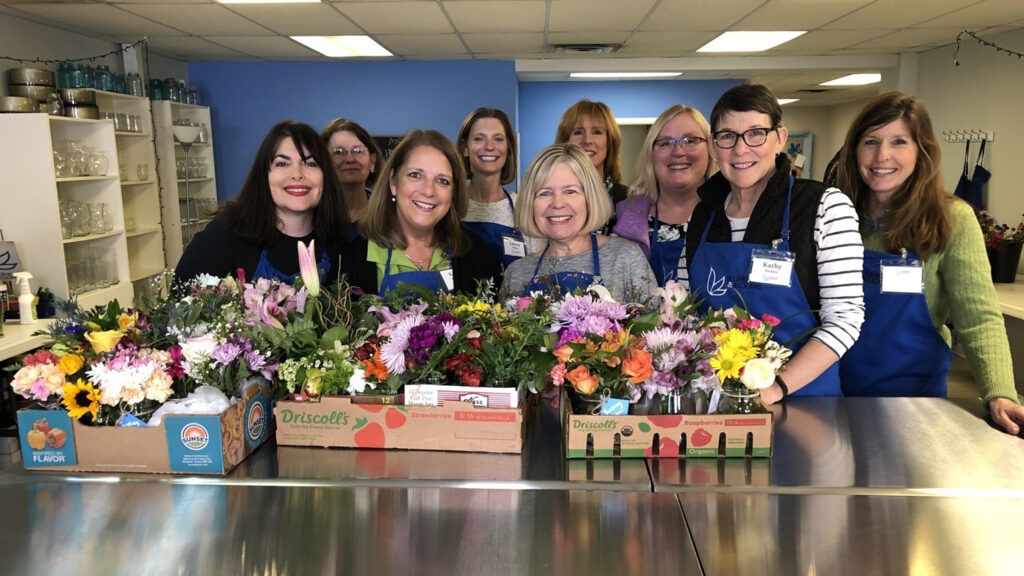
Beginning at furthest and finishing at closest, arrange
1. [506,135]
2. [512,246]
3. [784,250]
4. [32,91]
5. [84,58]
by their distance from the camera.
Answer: [84,58] < [32,91] < [506,135] < [512,246] < [784,250]

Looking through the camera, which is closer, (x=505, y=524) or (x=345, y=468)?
(x=505, y=524)

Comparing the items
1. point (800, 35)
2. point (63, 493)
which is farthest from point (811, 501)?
point (800, 35)

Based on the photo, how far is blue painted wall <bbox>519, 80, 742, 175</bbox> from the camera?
9836mm

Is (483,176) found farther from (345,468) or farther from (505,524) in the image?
(505,524)

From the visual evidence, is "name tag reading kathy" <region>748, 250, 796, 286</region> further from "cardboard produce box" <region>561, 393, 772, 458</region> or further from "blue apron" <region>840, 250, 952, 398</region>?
"cardboard produce box" <region>561, 393, 772, 458</region>

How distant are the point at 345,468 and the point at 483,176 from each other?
200 cm

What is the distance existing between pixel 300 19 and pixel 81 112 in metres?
1.77

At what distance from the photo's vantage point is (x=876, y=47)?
7219 millimetres

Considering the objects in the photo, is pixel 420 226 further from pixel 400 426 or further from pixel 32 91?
pixel 32 91

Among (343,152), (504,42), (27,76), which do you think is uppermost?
(504,42)

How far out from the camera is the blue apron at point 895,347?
84.7 inches

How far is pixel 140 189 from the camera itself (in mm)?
6285

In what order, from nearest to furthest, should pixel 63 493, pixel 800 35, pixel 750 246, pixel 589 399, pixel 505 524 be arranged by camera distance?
1. pixel 505 524
2. pixel 63 493
3. pixel 589 399
4. pixel 750 246
5. pixel 800 35

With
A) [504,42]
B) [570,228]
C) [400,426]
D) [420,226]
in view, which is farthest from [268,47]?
[400,426]
